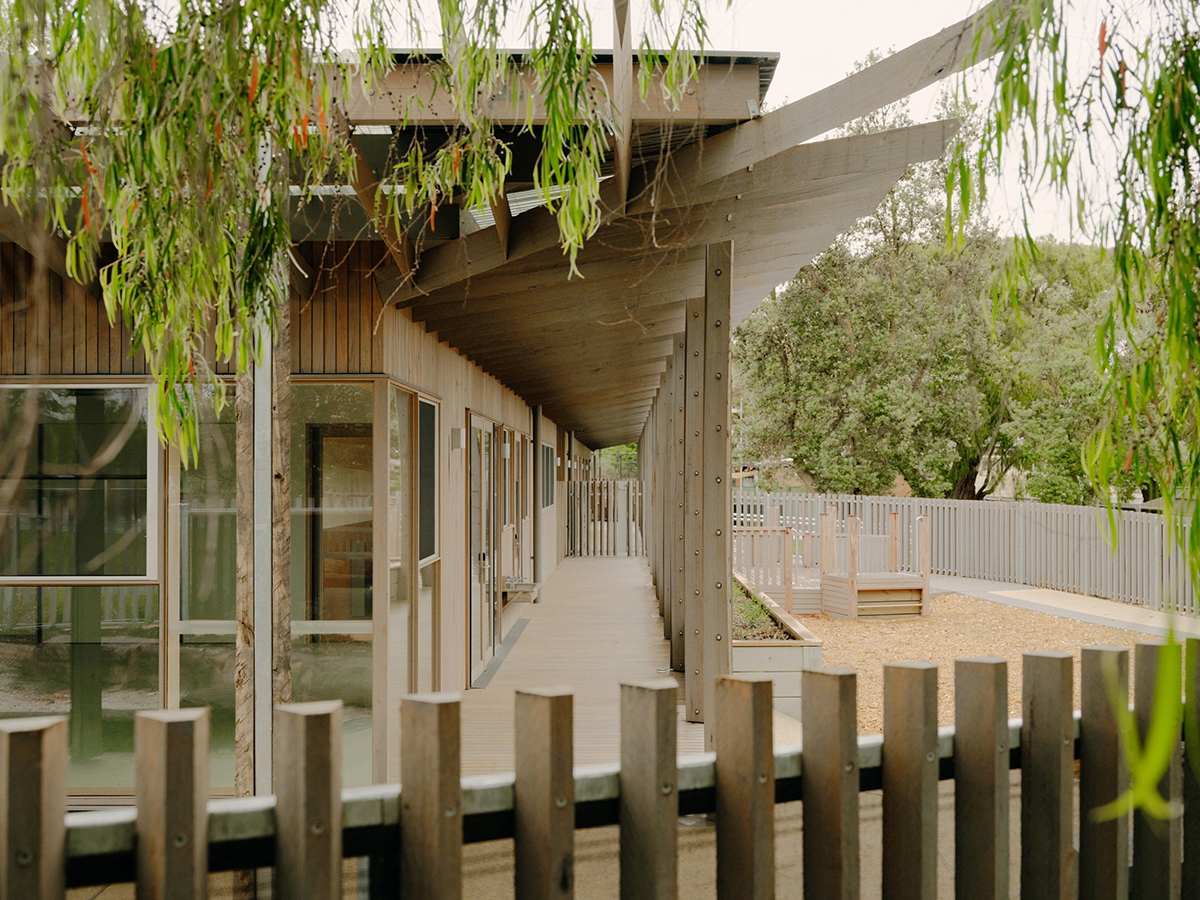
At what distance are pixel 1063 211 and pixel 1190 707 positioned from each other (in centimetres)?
79

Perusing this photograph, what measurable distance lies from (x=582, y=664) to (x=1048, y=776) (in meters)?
5.92

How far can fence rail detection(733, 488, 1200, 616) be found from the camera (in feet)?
39.1

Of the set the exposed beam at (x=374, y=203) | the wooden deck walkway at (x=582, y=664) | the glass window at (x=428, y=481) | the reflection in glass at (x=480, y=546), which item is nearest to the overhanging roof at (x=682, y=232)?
the exposed beam at (x=374, y=203)

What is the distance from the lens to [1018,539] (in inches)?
582

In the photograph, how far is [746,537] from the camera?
11.0m

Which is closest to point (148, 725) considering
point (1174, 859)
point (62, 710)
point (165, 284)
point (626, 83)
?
point (165, 284)

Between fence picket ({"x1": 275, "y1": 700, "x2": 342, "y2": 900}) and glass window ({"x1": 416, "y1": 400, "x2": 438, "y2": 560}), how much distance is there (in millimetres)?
4014

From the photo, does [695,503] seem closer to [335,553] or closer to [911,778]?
[335,553]

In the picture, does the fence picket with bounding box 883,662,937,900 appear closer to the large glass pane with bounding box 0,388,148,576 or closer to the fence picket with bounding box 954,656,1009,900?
the fence picket with bounding box 954,656,1009,900

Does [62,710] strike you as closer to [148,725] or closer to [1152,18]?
[148,725]

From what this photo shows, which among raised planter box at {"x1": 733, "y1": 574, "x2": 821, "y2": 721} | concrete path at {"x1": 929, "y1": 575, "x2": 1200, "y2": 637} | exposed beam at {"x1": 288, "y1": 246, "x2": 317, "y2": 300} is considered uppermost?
exposed beam at {"x1": 288, "y1": 246, "x2": 317, "y2": 300}

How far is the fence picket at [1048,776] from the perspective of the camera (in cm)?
134

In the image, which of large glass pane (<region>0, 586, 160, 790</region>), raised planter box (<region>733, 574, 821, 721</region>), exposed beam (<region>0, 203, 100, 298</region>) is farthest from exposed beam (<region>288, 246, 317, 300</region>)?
raised planter box (<region>733, 574, 821, 721</region>)

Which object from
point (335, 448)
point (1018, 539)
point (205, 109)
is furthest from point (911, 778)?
point (1018, 539)
